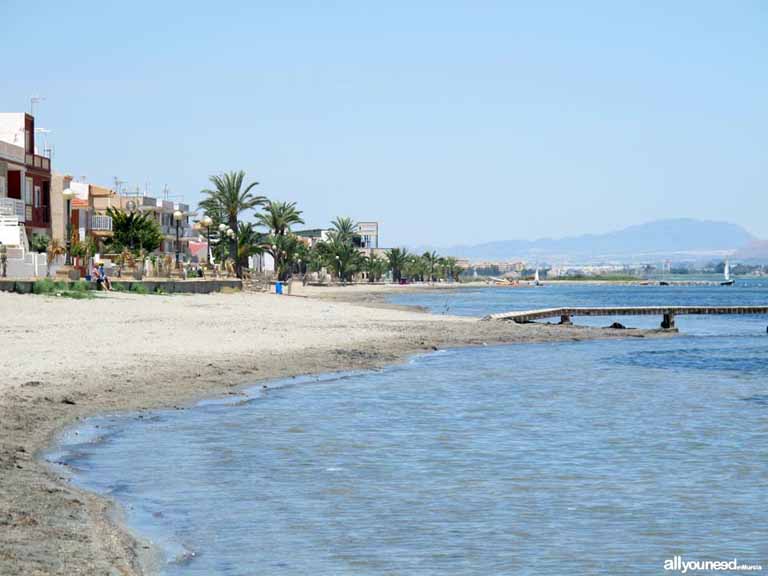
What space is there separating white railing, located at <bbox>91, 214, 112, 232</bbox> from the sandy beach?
153 ft

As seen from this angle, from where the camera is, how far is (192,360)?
81.2 ft

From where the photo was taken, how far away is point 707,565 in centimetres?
965

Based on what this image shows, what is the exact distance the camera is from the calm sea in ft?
32.8

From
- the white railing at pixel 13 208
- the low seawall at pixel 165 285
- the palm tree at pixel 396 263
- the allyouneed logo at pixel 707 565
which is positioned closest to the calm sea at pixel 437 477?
the allyouneed logo at pixel 707 565

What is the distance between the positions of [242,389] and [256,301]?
117 feet

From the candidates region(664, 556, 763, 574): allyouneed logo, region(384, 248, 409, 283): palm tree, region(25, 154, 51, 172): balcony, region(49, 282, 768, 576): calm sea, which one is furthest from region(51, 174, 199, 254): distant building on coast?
region(384, 248, 409, 283): palm tree

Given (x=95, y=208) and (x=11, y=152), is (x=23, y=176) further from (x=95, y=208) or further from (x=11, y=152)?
(x=95, y=208)

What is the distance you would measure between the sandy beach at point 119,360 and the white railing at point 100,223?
153ft

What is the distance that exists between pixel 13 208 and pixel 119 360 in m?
33.6

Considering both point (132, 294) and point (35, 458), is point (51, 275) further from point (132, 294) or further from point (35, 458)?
point (35, 458)

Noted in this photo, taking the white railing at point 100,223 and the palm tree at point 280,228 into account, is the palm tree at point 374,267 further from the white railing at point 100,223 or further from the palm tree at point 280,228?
the white railing at point 100,223

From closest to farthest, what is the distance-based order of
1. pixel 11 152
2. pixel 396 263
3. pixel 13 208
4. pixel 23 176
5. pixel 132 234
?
pixel 13 208 < pixel 11 152 < pixel 23 176 < pixel 132 234 < pixel 396 263

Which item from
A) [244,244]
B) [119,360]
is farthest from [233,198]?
[119,360]

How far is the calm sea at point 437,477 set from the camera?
9.99m
